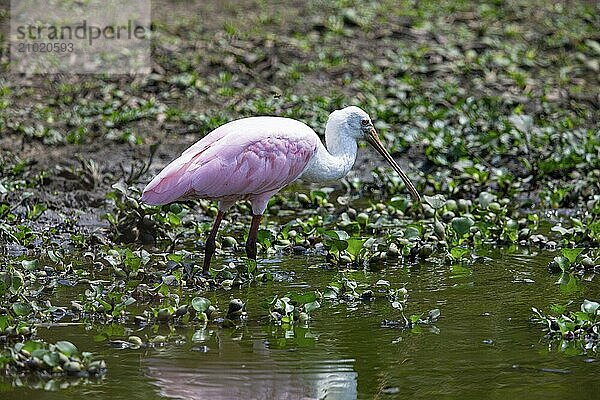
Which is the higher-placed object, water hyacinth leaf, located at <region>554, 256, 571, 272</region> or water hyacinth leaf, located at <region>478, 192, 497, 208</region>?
water hyacinth leaf, located at <region>478, 192, 497, 208</region>

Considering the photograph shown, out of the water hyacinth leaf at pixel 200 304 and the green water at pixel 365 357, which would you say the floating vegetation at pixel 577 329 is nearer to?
the green water at pixel 365 357

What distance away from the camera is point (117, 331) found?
5988mm

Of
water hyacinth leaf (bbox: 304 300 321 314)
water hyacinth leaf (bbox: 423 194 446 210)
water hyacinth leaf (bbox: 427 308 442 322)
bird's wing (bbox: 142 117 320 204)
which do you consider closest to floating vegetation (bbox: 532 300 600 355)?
water hyacinth leaf (bbox: 427 308 442 322)

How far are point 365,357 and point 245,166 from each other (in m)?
2.09

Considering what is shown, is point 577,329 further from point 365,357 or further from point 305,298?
point 305,298

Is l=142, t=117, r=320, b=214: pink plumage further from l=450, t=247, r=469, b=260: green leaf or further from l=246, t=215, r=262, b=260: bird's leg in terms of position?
l=450, t=247, r=469, b=260: green leaf

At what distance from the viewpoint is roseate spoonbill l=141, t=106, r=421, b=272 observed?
7129 mm

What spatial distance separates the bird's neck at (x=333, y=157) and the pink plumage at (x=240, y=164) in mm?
127

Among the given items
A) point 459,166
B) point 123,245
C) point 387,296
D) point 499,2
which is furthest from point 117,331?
point 499,2

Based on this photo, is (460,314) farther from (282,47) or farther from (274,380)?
(282,47)

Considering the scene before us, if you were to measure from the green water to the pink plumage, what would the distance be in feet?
2.44

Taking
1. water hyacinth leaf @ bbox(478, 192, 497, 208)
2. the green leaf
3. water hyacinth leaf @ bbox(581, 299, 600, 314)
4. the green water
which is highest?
water hyacinth leaf @ bbox(478, 192, 497, 208)

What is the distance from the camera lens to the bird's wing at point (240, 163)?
711 centimetres

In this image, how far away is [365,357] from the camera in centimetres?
560
